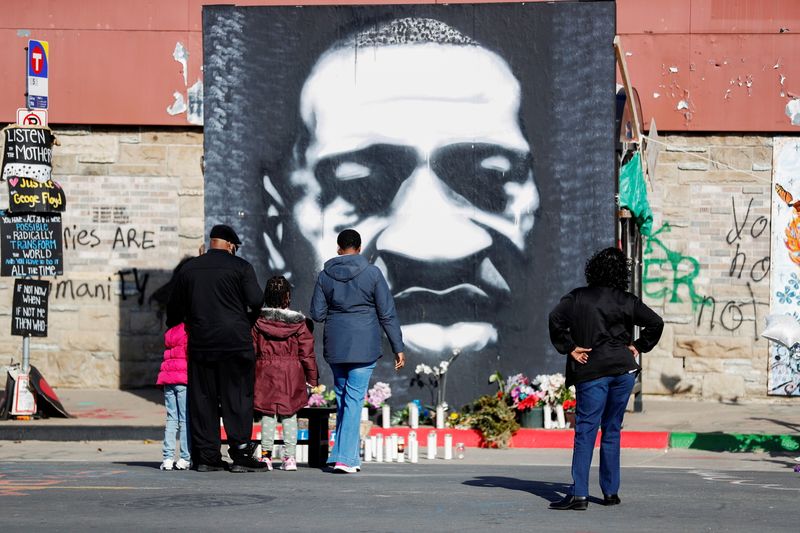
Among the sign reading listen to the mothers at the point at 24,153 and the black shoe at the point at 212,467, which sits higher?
the sign reading listen to the mothers at the point at 24,153

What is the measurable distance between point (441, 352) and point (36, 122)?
5007mm

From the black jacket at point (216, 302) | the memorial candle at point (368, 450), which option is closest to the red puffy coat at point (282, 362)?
the black jacket at point (216, 302)

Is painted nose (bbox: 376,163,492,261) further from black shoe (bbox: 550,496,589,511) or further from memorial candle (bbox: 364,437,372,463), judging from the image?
black shoe (bbox: 550,496,589,511)

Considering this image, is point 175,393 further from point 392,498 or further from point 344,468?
point 392,498

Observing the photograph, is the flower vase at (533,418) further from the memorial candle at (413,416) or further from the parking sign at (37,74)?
the parking sign at (37,74)

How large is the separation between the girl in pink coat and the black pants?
0.55ft

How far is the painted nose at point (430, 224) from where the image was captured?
47.7ft

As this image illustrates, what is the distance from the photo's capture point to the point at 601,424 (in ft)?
29.3

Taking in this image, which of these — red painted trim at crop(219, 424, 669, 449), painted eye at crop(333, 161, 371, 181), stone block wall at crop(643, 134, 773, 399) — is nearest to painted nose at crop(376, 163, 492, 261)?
painted eye at crop(333, 161, 371, 181)

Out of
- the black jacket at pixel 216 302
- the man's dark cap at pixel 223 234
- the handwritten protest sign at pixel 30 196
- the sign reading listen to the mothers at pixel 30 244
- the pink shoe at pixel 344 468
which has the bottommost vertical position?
the pink shoe at pixel 344 468

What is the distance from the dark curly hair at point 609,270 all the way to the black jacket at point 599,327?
50mm

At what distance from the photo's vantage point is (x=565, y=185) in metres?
14.4

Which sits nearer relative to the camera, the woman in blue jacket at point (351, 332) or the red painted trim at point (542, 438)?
the woman in blue jacket at point (351, 332)

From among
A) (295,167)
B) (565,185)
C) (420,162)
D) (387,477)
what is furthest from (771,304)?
(387,477)
